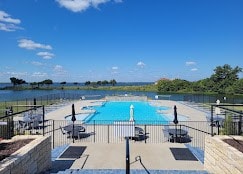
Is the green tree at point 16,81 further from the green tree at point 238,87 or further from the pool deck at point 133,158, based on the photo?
the pool deck at point 133,158

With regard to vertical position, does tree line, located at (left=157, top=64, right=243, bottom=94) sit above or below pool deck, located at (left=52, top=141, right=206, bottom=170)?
above

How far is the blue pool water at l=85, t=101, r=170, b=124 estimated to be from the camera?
19.5m

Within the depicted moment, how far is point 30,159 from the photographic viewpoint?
5.52 meters

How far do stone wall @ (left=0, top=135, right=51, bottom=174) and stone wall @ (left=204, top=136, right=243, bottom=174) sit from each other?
13.2 feet

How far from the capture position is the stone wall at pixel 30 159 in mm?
4574

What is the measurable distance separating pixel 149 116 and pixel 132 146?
11302 millimetres

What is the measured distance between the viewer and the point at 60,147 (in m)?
9.57

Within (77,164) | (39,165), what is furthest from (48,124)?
(39,165)

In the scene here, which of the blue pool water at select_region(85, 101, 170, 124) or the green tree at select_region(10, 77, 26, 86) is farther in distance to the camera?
the green tree at select_region(10, 77, 26, 86)

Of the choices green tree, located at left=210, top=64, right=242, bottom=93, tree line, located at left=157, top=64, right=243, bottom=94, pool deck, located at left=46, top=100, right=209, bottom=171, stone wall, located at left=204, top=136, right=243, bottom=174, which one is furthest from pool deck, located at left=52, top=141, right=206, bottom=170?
green tree, located at left=210, top=64, right=242, bottom=93

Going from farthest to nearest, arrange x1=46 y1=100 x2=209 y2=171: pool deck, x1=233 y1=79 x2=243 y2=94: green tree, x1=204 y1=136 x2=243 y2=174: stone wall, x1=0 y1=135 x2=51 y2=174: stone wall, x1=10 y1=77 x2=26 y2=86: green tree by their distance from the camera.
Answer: x1=10 y1=77 x2=26 y2=86: green tree → x1=233 y1=79 x2=243 y2=94: green tree → x1=46 y1=100 x2=209 y2=171: pool deck → x1=204 y1=136 x2=243 y2=174: stone wall → x1=0 y1=135 x2=51 y2=174: stone wall

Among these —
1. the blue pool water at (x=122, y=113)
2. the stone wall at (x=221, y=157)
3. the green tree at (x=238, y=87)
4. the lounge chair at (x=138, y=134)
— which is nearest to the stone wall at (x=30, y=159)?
the stone wall at (x=221, y=157)

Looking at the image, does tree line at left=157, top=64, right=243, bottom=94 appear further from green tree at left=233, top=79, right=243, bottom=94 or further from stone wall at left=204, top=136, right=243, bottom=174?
stone wall at left=204, top=136, right=243, bottom=174

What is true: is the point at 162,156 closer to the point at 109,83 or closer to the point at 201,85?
the point at 201,85
